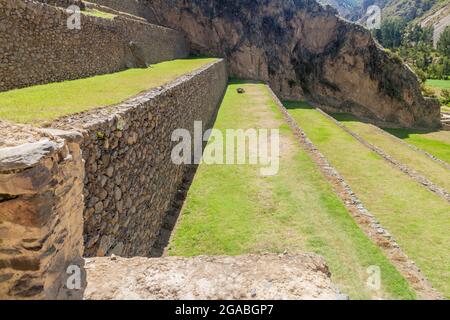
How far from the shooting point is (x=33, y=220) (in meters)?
3.27

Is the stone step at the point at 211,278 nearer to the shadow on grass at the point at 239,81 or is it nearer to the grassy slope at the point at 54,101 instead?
the grassy slope at the point at 54,101

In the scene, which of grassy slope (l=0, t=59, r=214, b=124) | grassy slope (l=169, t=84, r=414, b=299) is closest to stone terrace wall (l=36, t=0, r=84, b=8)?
grassy slope (l=0, t=59, r=214, b=124)

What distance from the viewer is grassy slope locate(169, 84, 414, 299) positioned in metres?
8.01

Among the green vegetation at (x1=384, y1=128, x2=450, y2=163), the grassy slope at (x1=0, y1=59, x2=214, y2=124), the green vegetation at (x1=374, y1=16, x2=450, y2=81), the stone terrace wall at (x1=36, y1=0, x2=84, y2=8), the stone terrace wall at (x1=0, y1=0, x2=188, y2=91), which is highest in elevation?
the green vegetation at (x1=374, y1=16, x2=450, y2=81)

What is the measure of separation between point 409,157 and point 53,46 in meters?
21.1

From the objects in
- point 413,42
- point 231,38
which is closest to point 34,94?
point 231,38

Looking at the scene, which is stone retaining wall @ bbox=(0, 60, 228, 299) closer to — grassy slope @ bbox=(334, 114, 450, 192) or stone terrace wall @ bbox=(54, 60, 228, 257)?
stone terrace wall @ bbox=(54, 60, 228, 257)

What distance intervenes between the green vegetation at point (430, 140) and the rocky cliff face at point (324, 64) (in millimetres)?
3330

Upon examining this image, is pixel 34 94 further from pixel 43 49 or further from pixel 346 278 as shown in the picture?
pixel 346 278

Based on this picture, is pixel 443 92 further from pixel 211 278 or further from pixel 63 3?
pixel 211 278

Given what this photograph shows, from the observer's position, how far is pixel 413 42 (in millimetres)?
135500

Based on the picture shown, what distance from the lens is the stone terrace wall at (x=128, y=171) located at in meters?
5.36

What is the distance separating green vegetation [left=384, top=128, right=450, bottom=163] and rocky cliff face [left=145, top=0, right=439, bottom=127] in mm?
3330

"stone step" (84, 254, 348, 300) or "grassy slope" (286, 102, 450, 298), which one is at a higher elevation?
"stone step" (84, 254, 348, 300)
